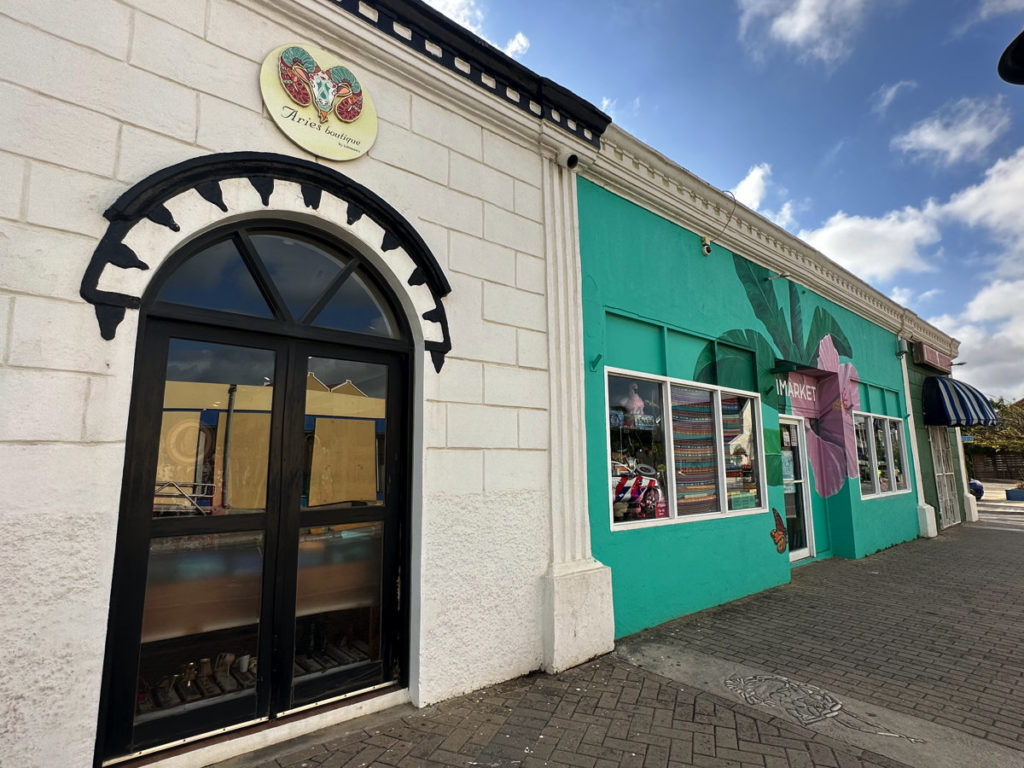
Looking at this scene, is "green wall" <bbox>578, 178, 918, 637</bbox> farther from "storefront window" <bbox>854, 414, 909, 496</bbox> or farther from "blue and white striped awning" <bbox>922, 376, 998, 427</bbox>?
"blue and white striped awning" <bbox>922, 376, 998, 427</bbox>

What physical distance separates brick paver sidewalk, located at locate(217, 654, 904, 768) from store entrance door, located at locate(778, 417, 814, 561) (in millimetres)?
5570

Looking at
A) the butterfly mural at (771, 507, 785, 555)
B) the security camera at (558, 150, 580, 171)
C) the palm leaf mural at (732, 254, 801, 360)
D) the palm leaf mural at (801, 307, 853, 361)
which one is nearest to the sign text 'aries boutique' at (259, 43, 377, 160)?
the security camera at (558, 150, 580, 171)

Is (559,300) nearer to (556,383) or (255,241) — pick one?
(556,383)

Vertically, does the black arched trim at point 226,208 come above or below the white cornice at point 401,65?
below

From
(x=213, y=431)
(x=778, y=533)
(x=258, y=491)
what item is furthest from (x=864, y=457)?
(x=213, y=431)

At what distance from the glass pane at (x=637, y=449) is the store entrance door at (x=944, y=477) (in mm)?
10939

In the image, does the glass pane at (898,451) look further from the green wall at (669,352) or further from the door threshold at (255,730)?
the door threshold at (255,730)

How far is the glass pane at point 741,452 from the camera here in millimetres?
6605

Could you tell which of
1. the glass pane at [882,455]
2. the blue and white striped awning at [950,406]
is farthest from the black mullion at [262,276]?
the blue and white striped awning at [950,406]

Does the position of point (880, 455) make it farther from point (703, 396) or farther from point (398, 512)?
point (398, 512)

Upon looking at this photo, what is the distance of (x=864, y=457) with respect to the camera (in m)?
10.1

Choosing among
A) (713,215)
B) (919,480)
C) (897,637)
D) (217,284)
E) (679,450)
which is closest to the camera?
(217,284)

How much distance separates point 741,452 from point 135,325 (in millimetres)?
6532

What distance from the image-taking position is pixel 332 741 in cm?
307
